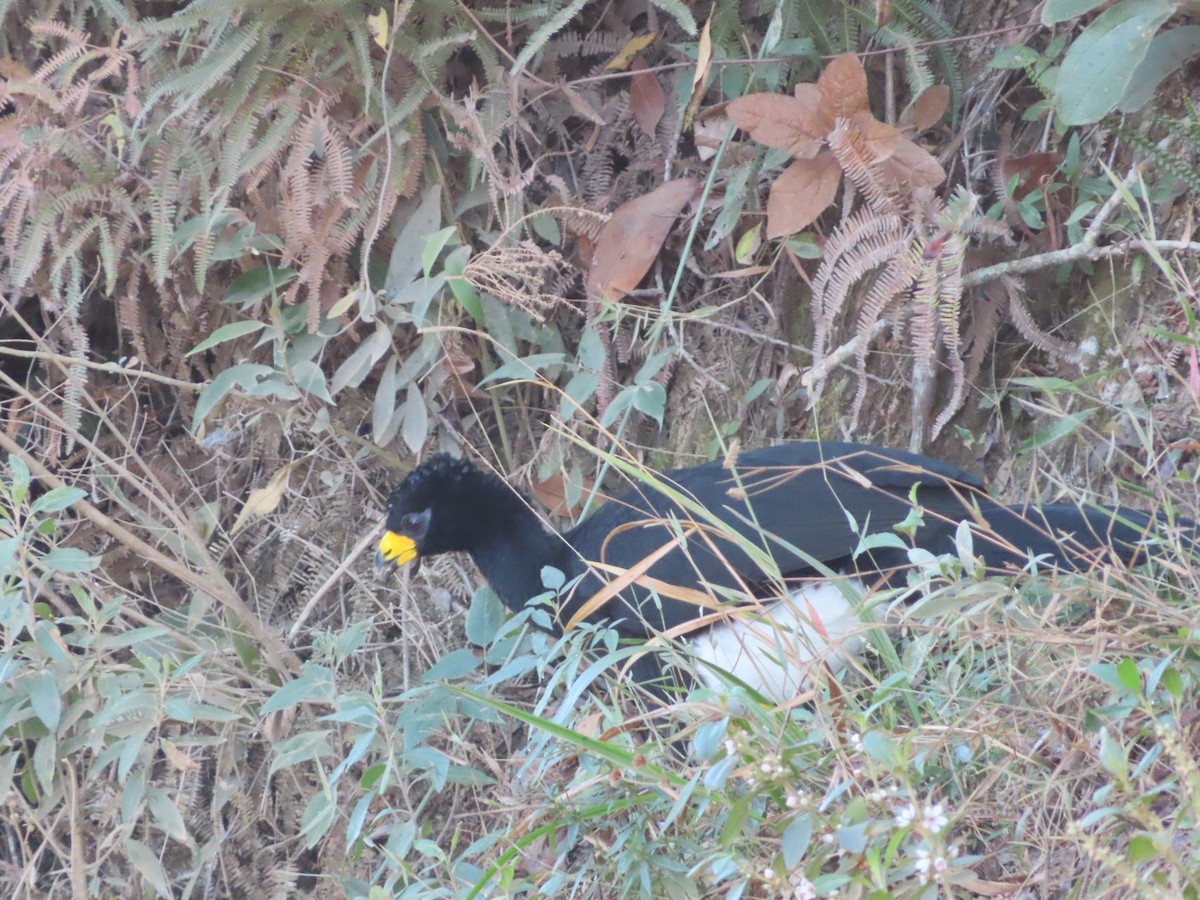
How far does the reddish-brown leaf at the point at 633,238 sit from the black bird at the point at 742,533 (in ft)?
1.85

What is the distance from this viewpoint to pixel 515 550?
3.32m

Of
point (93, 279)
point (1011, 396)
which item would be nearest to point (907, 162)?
point (1011, 396)

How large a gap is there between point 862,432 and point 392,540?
1.31 m

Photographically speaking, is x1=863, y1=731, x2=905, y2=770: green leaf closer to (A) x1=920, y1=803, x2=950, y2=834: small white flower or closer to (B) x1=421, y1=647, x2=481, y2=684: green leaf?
(A) x1=920, y1=803, x2=950, y2=834: small white flower

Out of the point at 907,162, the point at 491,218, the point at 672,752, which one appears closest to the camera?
the point at 672,752

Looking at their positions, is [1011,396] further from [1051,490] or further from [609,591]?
[609,591]

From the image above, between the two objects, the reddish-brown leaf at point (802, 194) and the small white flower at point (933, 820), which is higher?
the reddish-brown leaf at point (802, 194)

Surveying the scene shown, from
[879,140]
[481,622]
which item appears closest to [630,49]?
[879,140]

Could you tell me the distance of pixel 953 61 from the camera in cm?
321

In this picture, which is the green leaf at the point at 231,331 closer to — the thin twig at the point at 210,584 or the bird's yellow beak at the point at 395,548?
the thin twig at the point at 210,584

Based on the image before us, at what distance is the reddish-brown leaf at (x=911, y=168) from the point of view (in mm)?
3059

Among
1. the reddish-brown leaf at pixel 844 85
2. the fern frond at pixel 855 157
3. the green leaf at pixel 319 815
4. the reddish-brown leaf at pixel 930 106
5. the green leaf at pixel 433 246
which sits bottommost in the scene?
the green leaf at pixel 319 815

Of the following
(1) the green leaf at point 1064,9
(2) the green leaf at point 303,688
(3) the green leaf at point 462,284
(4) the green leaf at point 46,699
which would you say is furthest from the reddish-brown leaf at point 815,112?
(4) the green leaf at point 46,699

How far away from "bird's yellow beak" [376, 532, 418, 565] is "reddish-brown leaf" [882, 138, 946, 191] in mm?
1560
